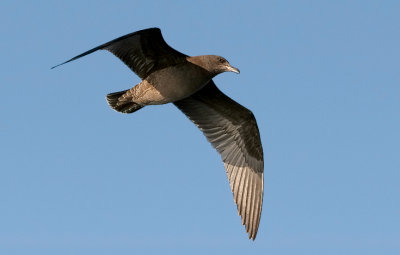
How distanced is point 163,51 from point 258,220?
3.66 meters

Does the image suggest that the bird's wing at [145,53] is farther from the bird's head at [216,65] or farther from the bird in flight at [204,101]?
the bird's head at [216,65]

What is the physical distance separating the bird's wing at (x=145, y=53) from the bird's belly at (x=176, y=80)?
13cm

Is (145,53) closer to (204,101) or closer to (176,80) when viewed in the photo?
(176,80)

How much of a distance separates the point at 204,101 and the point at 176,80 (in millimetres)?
1643

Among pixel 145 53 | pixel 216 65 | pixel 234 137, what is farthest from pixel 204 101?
pixel 145 53

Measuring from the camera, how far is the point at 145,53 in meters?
11.5

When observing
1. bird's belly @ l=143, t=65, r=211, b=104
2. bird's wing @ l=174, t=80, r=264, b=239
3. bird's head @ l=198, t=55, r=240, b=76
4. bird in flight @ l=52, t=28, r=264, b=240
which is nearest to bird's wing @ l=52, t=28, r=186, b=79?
bird in flight @ l=52, t=28, r=264, b=240

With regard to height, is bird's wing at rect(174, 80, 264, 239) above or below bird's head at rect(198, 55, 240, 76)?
below

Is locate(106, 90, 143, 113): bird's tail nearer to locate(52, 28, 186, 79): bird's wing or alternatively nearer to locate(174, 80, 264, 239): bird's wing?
locate(52, 28, 186, 79): bird's wing

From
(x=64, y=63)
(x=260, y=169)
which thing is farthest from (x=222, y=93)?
(x=64, y=63)

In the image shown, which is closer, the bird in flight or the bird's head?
the bird in flight

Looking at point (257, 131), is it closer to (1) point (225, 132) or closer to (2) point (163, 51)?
(1) point (225, 132)

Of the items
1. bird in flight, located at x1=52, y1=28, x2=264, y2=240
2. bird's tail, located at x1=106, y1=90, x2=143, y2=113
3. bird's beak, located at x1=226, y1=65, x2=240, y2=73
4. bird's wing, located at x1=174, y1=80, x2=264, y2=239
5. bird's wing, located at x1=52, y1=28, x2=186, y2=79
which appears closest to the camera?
bird's wing, located at x1=52, y1=28, x2=186, y2=79

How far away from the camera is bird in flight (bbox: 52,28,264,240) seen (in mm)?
11484
